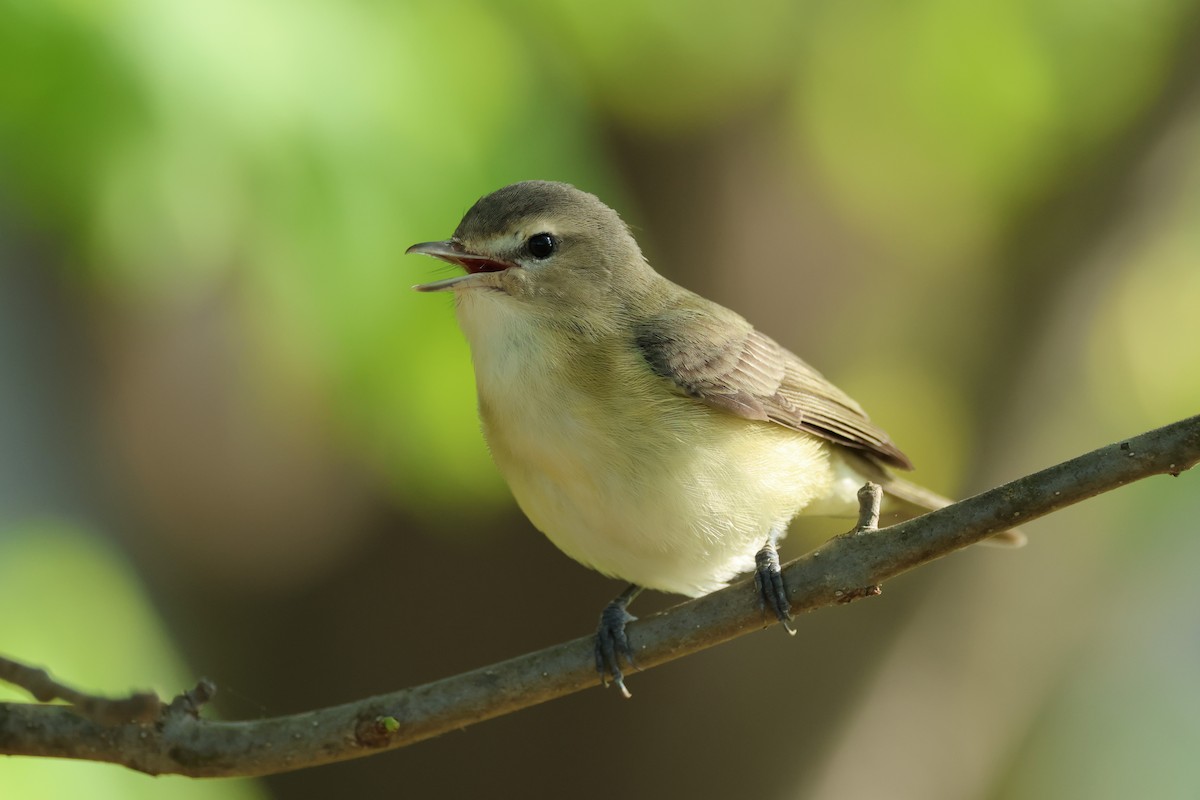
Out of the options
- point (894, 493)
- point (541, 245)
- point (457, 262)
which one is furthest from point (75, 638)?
point (894, 493)

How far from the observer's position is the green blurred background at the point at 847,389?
492cm

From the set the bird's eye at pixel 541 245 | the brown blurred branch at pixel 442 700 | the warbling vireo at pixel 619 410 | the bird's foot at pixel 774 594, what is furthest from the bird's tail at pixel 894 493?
the brown blurred branch at pixel 442 700

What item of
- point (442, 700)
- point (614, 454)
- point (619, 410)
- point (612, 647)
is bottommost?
point (442, 700)

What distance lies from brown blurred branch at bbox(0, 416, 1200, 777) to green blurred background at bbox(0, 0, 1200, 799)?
129 centimetres

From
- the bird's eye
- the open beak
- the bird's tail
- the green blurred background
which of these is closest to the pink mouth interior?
the open beak

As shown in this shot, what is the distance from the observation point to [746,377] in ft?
12.4

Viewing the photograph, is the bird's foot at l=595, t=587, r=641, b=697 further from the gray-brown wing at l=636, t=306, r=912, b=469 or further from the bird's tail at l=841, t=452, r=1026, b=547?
the bird's tail at l=841, t=452, r=1026, b=547

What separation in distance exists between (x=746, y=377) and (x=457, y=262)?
3.25ft

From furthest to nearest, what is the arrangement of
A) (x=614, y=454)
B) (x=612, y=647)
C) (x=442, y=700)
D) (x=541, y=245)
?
(x=541, y=245) < (x=614, y=454) < (x=612, y=647) < (x=442, y=700)

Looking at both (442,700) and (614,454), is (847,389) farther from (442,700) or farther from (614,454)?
(442,700)

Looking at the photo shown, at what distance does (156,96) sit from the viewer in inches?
119

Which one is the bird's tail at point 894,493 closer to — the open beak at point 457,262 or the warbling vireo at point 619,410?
the warbling vireo at point 619,410

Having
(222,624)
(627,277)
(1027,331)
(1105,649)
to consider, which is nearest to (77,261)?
(627,277)

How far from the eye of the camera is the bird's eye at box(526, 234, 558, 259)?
3.69m
